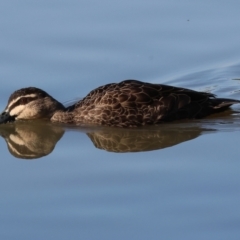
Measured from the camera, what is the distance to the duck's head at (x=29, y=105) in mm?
12470

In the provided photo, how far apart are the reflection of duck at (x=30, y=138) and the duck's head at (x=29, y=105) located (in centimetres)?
16

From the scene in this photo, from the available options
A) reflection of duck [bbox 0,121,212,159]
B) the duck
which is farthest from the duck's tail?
reflection of duck [bbox 0,121,212,159]

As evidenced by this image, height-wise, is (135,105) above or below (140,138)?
above

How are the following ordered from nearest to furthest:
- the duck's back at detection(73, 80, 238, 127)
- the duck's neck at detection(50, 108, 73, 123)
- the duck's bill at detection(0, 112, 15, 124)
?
the duck's back at detection(73, 80, 238, 127), the duck's bill at detection(0, 112, 15, 124), the duck's neck at detection(50, 108, 73, 123)

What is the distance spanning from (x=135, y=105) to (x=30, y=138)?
5.45ft

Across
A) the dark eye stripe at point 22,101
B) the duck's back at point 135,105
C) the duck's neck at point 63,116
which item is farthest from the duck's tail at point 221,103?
the dark eye stripe at point 22,101

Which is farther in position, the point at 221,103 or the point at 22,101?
the point at 221,103

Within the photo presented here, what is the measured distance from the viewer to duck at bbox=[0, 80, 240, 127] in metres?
12.3

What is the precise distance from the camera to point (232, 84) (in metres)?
14.0

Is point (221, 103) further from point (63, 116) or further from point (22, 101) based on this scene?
point (22, 101)

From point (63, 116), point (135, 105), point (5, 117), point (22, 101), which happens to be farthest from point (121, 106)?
point (5, 117)

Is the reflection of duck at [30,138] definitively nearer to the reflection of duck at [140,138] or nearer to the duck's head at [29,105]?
the duck's head at [29,105]

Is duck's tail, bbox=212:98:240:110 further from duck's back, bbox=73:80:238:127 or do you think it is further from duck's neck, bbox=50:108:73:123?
duck's neck, bbox=50:108:73:123

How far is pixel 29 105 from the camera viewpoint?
12.7 metres
